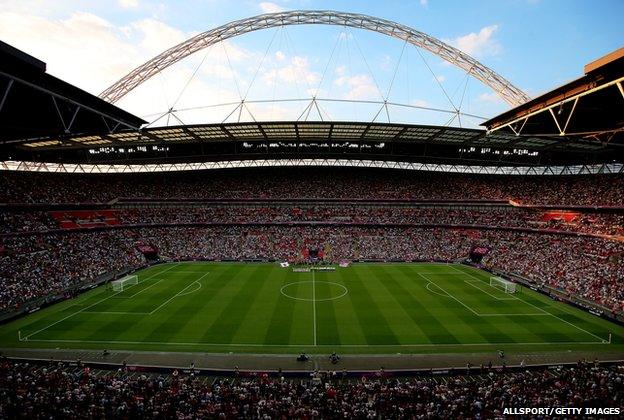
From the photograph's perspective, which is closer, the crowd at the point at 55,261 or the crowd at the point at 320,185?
the crowd at the point at 55,261

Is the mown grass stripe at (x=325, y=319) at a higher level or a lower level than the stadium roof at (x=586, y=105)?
lower

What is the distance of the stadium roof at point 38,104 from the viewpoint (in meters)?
17.3

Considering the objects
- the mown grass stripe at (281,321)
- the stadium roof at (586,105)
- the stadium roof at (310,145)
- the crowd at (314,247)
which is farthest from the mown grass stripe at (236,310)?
the stadium roof at (586,105)

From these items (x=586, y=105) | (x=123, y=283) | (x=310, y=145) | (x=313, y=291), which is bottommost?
(x=313, y=291)

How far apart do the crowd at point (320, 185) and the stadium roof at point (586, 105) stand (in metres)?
32.8

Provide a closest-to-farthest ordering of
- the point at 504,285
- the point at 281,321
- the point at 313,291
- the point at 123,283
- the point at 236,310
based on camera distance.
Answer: the point at 281,321 < the point at 236,310 < the point at 313,291 < the point at 504,285 < the point at 123,283

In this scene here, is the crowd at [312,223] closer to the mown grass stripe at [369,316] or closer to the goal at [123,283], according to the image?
the goal at [123,283]

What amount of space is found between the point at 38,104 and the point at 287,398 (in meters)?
24.0

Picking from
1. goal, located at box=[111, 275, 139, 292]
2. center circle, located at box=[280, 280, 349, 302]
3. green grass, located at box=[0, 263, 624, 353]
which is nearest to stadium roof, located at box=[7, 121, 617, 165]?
goal, located at box=[111, 275, 139, 292]

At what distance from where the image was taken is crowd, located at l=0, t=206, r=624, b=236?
2190 inches

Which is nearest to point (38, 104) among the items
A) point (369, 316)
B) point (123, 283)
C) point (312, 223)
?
point (123, 283)

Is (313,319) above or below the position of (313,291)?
below

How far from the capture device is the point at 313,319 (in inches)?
1172

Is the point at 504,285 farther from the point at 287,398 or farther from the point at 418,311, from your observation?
the point at 287,398
